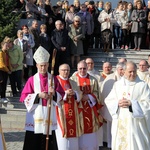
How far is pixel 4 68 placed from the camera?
11688mm

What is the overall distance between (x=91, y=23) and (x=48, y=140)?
7.66 meters

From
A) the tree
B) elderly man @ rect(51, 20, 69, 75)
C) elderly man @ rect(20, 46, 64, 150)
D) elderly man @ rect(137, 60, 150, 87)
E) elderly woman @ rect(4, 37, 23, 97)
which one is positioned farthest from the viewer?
the tree

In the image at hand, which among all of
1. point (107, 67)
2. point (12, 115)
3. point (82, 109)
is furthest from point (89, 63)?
point (12, 115)

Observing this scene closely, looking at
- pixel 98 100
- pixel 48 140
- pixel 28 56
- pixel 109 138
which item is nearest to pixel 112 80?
pixel 98 100

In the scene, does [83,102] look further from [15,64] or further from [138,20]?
[138,20]

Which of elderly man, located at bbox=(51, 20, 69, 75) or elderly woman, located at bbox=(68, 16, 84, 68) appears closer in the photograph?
elderly man, located at bbox=(51, 20, 69, 75)

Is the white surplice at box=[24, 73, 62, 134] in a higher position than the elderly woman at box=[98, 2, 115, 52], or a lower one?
lower

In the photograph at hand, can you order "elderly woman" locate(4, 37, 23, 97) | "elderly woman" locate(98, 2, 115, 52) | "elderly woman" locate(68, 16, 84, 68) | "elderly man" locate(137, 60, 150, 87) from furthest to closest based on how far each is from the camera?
"elderly woman" locate(98, 2, 115, 52), "elderly woman" locate(68, 16, 84, 68), "elderly woman" locate(4, 37, 23, 97), "elderly man" locate(137, 60, 150, 87)

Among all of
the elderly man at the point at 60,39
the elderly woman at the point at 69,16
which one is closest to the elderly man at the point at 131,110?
the elderly man at the point at 60,39

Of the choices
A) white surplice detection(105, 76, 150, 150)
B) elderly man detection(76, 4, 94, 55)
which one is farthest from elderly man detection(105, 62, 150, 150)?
elderly man detection(76, 4, 94, 55)

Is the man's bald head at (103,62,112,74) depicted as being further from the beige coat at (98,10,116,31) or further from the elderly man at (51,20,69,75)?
the beige coat at (98,10,116,31)

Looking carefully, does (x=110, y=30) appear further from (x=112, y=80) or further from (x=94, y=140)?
(x=94, y=140)

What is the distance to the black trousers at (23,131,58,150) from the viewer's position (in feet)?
26.1

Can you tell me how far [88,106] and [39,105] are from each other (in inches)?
56.4
